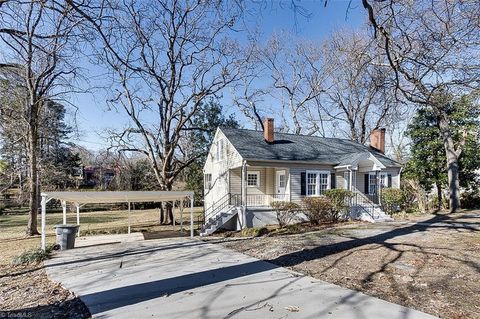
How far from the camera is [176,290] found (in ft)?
19.5

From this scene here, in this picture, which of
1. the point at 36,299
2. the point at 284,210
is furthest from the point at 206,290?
the point at 284,210

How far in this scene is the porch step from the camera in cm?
1661

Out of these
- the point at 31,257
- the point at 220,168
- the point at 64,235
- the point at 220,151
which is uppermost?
the point at 220,151

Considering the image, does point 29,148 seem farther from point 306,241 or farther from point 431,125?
point 431,125

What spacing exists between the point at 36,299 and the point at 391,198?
1922 centimetres

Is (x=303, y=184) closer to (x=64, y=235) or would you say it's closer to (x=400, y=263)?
(x=400, y=263)

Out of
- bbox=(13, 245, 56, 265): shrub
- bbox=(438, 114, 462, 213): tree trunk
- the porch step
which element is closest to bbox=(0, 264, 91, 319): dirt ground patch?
bbox=(13, 245, 56, 265): shrub

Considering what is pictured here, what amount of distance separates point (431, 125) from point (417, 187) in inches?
200

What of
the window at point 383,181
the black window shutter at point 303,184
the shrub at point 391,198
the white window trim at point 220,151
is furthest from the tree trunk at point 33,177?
the window at point 383,181

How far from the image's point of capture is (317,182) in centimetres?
1977

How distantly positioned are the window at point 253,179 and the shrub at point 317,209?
3.83 m

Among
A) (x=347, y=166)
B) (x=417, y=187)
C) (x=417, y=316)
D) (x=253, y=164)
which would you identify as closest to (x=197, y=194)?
(x=253, y=164)

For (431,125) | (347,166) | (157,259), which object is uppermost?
(431,125)

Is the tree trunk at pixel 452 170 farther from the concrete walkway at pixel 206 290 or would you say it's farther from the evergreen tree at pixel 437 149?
the concrete walkway at pixel 206 290
